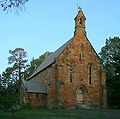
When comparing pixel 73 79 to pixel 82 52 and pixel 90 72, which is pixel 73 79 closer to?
pixel 90 72

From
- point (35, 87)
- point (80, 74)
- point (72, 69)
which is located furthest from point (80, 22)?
point (35, 87)

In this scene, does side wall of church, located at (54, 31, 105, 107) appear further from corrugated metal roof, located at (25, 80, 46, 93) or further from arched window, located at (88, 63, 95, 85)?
corrugated metal roof, located at (25, 80, 46, 93)

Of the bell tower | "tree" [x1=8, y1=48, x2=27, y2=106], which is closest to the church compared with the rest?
the bell tower

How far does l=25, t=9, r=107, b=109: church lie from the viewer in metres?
45.7

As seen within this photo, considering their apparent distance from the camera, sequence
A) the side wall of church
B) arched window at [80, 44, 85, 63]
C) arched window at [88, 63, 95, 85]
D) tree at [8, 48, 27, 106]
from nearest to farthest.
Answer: the side wall of church
arched window at [80, 44, 85, 63]
arched window at [88, 63, 95, 85]
tree at [8, 48, 27, 106]

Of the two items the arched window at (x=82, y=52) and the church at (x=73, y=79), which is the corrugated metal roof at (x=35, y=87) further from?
the arched window at (x=82, y=52)

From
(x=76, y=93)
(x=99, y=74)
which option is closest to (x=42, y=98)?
(x=76, y=93)

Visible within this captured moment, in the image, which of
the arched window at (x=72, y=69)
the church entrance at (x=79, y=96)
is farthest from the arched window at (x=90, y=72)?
the arched window at (x=72, y=69)

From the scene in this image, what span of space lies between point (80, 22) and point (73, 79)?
10.0 metres

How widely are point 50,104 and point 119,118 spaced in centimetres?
2167

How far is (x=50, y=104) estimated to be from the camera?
4512 centimetres

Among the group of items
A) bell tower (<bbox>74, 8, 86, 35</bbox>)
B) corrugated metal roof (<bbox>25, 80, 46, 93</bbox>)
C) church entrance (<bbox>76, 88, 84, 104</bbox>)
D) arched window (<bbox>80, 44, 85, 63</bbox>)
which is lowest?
church entrance (<bbox>76, 88, 84, 104</bbox>)

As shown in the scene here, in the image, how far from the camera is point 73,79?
47406 millimetres

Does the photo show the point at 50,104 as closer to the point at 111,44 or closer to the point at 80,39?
the point at 80,39
